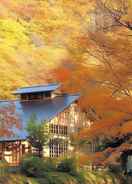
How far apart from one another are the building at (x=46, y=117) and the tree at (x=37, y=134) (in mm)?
481

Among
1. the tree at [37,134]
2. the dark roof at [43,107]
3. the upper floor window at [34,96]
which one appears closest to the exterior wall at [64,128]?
the dark roof at [43,107]

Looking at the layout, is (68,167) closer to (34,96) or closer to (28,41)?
(34,96)

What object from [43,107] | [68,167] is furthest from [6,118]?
[43,107]

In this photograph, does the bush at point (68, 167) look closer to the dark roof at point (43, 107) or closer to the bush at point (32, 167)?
the bush at point (32, 167)

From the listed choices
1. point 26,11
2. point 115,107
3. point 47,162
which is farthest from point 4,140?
point 26,11

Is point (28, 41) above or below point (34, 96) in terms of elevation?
above

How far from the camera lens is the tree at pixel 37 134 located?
26502 mm

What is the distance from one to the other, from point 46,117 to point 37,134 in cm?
341

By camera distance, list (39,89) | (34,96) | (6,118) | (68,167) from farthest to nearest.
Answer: (34,96)
(39,89)
(68,167)
(6,118)

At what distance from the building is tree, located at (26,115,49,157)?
0.48m

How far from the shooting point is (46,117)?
98.6ft

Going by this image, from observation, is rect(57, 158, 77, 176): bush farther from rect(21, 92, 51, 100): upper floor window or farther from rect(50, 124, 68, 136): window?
rect(21, 92, 51, 100): upper floor window

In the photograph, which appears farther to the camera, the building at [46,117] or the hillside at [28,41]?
the hillside at [28,41]

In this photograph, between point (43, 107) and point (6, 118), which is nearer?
point (6, 118)
